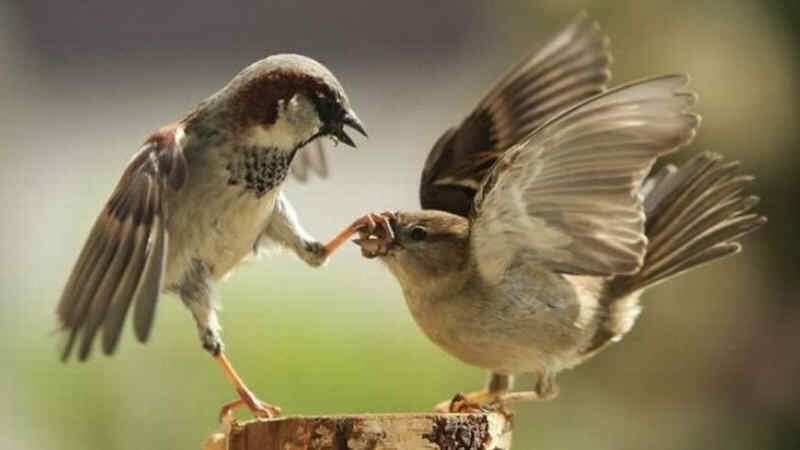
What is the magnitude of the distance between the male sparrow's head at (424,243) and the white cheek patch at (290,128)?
0.28 metres

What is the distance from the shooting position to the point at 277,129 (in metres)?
2.25

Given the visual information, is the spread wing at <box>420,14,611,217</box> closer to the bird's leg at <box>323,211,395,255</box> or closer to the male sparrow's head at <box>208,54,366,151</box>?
the bird's leg at <box>323,211,395,255</box>

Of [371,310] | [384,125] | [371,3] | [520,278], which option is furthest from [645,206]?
[371,3]

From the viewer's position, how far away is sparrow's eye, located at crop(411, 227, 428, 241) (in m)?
2.48

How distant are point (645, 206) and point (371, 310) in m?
1.93

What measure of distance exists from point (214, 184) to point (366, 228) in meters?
0.31

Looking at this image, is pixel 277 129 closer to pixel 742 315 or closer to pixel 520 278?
pixel 520 278

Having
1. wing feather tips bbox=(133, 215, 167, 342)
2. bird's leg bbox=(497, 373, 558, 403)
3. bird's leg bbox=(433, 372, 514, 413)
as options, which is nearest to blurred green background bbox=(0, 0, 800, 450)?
bird's leg bbox=(433, 372, 514, 413)

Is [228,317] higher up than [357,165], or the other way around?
[357,165]

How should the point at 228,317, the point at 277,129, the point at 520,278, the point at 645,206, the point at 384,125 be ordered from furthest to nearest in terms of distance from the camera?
the point at 384,125 → the point at 228,317 → the point at 645,206 → the point at 520,278 → the point at 277,129

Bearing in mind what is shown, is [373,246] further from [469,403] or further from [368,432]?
[368,432]

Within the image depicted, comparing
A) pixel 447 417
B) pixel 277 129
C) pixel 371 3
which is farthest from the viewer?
pixel 371 3

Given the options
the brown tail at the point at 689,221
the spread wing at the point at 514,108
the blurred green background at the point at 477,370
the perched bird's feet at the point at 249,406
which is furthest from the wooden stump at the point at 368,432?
the blurred green background at the point at 477,370

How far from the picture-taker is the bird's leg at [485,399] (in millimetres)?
2492
